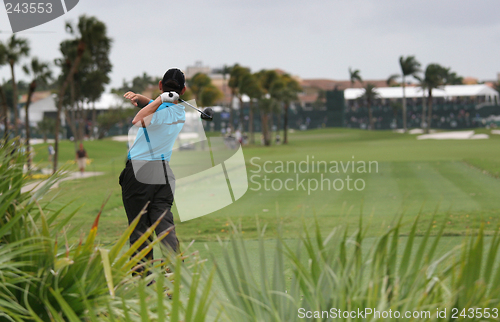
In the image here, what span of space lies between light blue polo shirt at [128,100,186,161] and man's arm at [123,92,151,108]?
249 millimetres

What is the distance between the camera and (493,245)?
101 inches

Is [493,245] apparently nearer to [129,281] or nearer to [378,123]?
[129,281]

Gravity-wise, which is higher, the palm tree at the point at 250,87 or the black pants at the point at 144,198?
the palm tree at the point at 250,87

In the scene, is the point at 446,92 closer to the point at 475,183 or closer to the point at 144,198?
the point at 475,183

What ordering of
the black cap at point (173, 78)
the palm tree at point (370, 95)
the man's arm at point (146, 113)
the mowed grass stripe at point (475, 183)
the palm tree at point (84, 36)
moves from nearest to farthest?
the man's arm at point (146, 113) → the black cap at point (173, 78) → the mowed grass stripe at point (475, 183) → the palm tree at point (84, 36) → the palm tree at point (370, 95)

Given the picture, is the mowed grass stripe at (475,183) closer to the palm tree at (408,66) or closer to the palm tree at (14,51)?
the palm tree at (14,51)

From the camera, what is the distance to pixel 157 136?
4.87 meters

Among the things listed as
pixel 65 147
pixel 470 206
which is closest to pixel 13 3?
pixel 470 206

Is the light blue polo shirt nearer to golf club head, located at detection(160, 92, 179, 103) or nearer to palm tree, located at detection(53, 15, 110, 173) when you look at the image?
golf club head, located at detection(160, 92, 179, 103)

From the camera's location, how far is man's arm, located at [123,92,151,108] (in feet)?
15.9

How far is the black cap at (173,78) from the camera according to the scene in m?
4.95

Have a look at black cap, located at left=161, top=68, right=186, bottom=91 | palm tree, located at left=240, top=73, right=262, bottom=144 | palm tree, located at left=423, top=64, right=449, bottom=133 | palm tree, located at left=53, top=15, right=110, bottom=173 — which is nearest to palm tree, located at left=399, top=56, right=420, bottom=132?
palm tree, located at left=423, top=64, right=449, bottom=133

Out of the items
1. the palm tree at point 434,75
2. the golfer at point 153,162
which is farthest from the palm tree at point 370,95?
the golfer at point 153,162

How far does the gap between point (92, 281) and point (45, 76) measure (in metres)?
38.2
